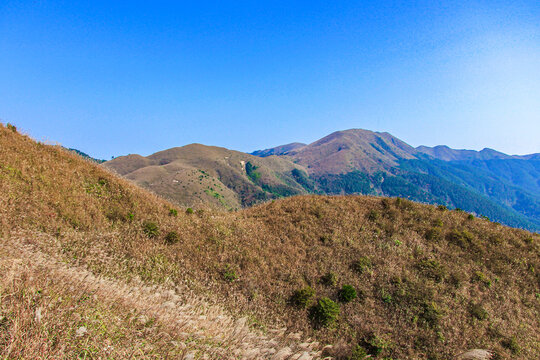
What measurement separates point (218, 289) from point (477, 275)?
1763cm

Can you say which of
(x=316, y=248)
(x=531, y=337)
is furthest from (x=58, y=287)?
(x=531, y=337)

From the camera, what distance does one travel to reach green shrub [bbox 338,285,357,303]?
1486 cm

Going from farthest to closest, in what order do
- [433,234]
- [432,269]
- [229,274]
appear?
1. [433,234]
2. [432,269]
3. [229,274]

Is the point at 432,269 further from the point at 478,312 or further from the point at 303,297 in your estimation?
the point at 303,297

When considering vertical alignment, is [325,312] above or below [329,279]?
below

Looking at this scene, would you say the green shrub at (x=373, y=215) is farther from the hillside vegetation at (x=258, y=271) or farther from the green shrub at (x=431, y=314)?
the green shrub at (x=431, y=314)

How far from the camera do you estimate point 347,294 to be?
1497 centimetres

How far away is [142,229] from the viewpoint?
15.6 metres

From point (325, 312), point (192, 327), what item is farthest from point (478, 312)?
point (192, 327)

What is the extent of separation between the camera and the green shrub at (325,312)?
13508mm

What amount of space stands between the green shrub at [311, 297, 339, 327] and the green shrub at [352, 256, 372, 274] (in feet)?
11.9

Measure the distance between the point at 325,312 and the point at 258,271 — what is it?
4534 millimetres

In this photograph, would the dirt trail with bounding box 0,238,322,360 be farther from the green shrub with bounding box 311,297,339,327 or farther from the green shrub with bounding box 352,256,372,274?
the green shrub with bounding box 352,256,372,274

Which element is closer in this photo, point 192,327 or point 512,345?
point 192,327
